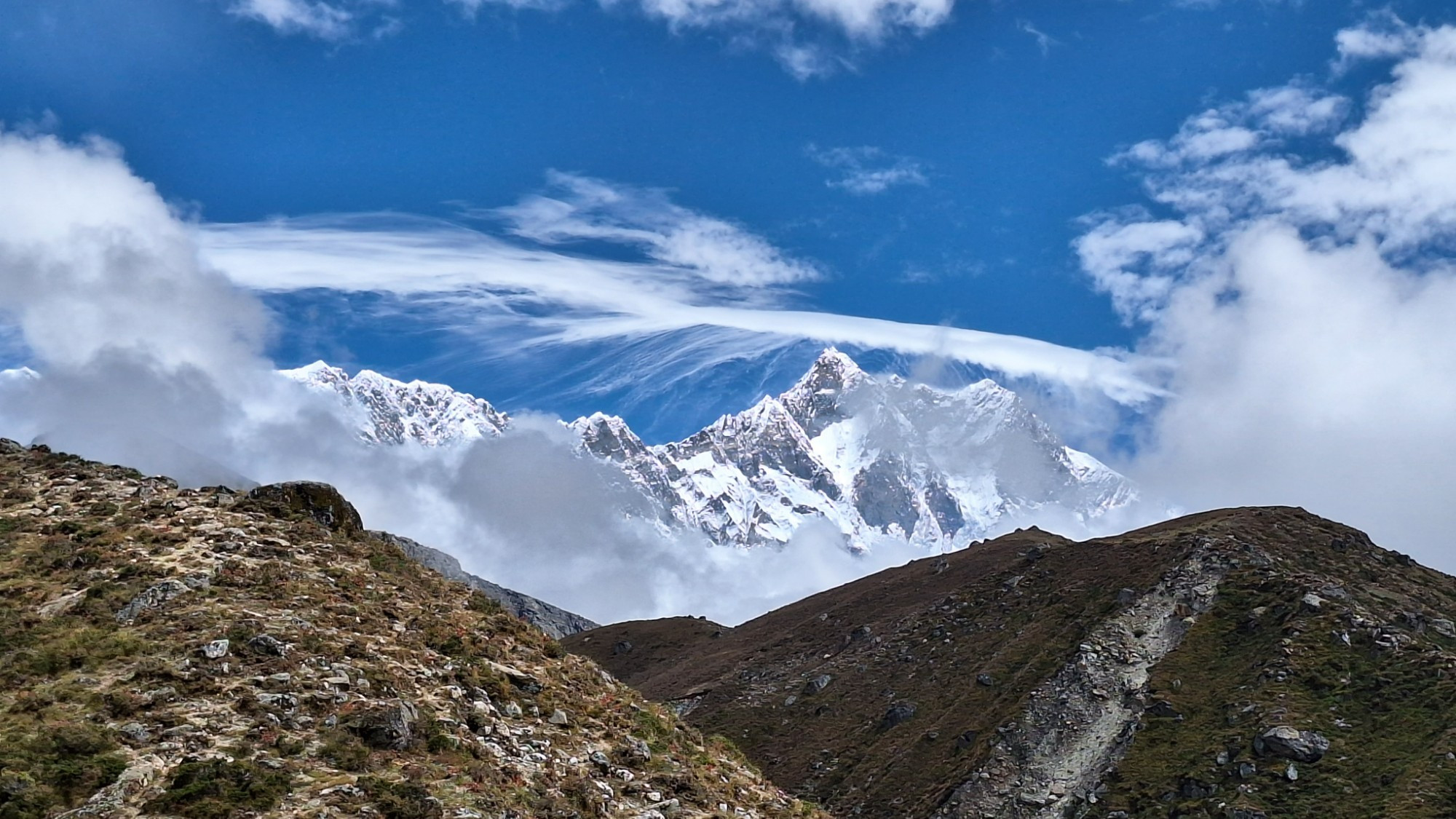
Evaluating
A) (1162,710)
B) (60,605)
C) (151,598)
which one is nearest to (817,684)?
(1162,710)

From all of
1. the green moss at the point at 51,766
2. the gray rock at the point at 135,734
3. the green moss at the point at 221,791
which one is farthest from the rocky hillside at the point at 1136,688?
the green moss at the point at 51,766

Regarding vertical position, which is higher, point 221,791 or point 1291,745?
point 1291,745

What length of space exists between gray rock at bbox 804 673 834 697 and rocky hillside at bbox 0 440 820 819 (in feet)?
334

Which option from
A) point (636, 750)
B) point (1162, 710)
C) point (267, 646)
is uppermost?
point (1162, 710)

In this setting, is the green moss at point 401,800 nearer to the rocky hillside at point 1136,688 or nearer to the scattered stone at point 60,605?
the scattered stone at point 60,605

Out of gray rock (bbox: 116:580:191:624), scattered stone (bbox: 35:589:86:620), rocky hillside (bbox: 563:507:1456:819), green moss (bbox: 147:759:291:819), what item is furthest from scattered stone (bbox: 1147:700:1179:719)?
scattered stone (bbox: 35:589:86:620)

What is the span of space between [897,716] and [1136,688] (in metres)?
28.3

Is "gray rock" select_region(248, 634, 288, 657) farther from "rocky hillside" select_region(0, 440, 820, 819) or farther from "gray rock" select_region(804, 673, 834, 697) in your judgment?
"gray rock" select_region(804, 673, 834, 697)

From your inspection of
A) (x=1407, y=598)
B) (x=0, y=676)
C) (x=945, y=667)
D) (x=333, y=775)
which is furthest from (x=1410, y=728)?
(x=0, y=676)

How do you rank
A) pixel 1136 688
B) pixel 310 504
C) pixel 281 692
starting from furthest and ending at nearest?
pixel 1136 688, pixel 310 504, pixel 281 692

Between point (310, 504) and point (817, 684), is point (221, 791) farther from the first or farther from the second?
point (817, 684)

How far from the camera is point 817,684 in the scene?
5359 inches

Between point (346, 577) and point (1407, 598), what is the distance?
403 feet

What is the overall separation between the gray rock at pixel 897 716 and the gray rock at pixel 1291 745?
131ft
